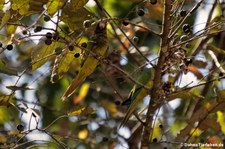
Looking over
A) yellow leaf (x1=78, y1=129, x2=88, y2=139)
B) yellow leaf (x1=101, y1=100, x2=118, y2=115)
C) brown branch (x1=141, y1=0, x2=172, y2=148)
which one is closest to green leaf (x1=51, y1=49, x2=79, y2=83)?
brown branch (x1=141, y1=0, x2=172, y2=148)

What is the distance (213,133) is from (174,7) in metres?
0.97

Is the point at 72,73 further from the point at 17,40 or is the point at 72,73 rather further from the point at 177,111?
the point at 17,40

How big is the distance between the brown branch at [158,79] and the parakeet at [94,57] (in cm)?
16

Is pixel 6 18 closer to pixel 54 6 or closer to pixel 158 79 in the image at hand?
pixel 54 6

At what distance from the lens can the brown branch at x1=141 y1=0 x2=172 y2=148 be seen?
154 centimetres

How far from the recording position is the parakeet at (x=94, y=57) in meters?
1.61

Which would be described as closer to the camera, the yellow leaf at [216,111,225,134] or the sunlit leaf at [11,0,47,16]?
the sunlit leaf at [11,0,47,16]

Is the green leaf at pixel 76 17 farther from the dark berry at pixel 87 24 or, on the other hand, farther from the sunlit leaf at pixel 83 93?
the sunlit leaf at pixel 83 93

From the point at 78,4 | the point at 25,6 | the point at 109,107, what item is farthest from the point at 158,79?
the point at 109,107

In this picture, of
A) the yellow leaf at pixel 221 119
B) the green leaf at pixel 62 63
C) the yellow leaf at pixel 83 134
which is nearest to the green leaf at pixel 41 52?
the green leaf at pixel 62 63

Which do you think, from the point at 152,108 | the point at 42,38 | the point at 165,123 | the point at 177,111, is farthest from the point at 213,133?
the point at 42,38

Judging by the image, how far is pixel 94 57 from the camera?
1585 millimetres

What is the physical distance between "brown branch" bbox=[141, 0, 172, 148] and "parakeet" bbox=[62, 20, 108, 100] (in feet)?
0.53

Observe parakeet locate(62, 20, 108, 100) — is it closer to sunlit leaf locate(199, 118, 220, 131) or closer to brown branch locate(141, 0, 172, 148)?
brown branch locate(141, 0, 172, 148)
